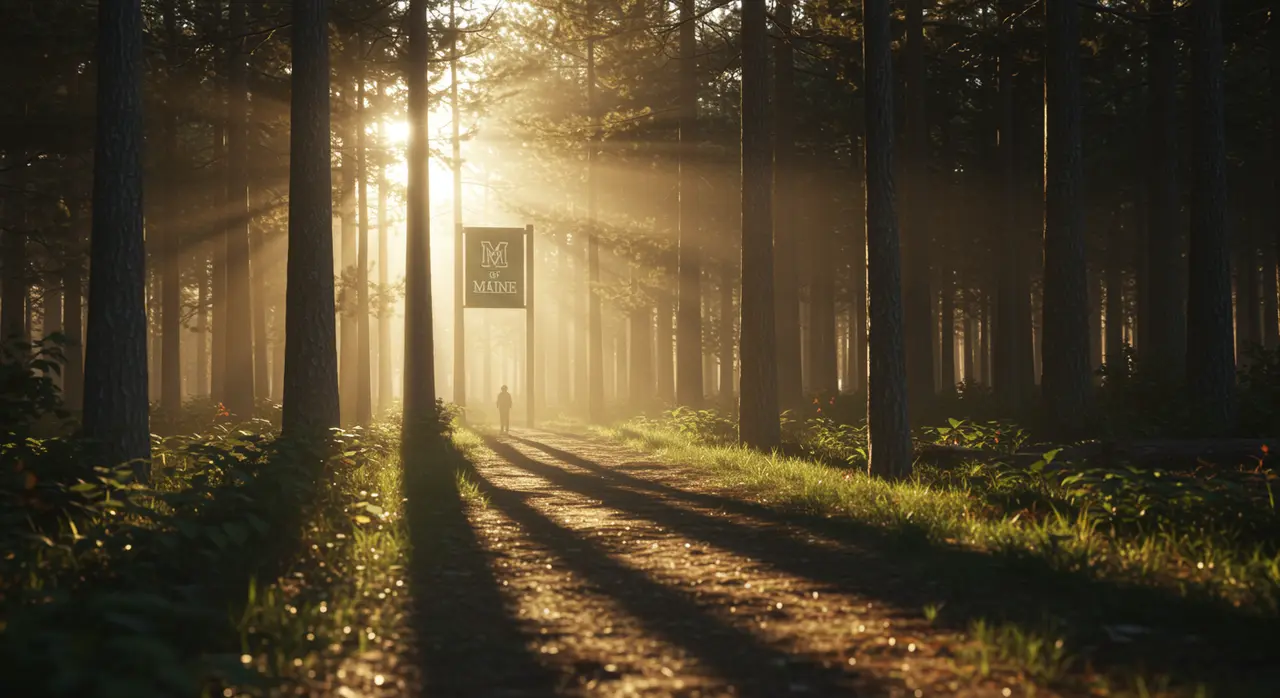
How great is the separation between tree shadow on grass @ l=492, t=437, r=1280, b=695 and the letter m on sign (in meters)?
19.6

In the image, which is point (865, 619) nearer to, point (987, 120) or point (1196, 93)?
point (1196, 93)

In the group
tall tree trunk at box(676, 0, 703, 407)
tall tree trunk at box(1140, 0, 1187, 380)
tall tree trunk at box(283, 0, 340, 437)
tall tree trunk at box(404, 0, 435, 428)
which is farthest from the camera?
tall tree trunk at box(676, 0, 703, 407)

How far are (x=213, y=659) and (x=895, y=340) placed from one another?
9732 millimetres

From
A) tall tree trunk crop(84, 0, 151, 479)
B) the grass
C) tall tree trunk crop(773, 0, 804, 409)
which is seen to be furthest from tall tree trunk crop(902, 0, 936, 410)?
tall tree trunk crop(84, 0, 151, 479)

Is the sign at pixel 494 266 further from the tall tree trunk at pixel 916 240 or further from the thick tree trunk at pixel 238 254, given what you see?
the tall tree trunk at pixel 916 240

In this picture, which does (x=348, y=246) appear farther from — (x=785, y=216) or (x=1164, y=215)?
(x=1164, y=215)

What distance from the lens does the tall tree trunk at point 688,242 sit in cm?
2827

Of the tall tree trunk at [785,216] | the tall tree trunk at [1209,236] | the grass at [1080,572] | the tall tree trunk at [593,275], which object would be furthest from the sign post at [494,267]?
the grass at [1080,572]

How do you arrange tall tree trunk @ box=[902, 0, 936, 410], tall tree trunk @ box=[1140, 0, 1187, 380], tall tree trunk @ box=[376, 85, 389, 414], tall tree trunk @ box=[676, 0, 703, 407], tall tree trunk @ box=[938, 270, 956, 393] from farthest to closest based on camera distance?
1. tall tree trunk @ box=[938, 270, 956, 393]
2. tall tree trunk @ box=[376, 85, 389, 414]
3. tall tree trunk @ box=[676, 0, 703, 407]
4. tall tree trunk @ box=[1140, 0, 1187, 380]
5. tall tree trunk @ box=[902, 0, 936, 410]

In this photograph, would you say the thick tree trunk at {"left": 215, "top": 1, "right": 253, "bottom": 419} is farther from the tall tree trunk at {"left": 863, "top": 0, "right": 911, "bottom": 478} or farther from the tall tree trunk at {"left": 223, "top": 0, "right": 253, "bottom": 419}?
the tall tree trunk at {"left": 863, "top": 0, "right": 911, "bottom": 478}

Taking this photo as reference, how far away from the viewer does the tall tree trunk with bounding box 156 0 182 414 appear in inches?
888

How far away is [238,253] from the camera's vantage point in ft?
77.4

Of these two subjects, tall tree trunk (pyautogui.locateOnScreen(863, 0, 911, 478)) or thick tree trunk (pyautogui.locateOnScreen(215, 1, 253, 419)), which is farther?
thick tree trunk (pyautogui.locateOnScreen(215, 1, 253, 419))

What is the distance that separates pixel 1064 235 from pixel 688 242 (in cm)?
1350
